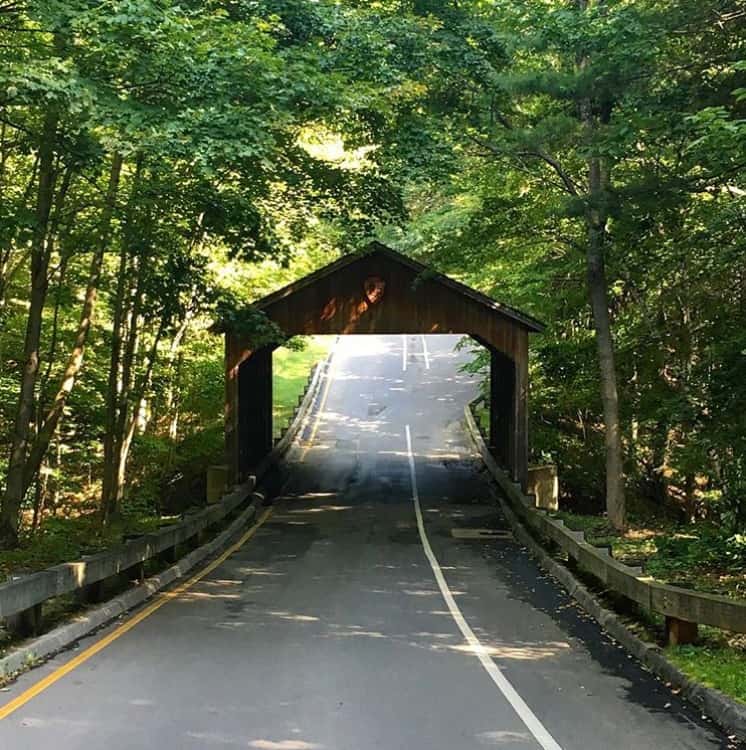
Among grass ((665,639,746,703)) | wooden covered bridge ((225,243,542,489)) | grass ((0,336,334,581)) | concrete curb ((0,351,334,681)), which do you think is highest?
wooden covered bridge ((225,243,542,489))

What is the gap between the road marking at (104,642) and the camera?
6.71 metres

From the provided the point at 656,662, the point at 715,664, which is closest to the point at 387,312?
the point at 656,662

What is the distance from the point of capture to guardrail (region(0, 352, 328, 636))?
26.4ft

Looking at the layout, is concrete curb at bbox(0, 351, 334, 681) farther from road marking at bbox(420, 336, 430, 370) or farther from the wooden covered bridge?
road marking at bbox(420, 336, 430, 370)

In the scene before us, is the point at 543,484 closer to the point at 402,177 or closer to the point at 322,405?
the point at 402,177

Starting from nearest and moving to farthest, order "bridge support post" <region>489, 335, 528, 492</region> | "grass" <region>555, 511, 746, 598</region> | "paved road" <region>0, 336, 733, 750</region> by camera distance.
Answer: "paved road" <region>0, 336, 733, 750</region>, "grass" <region>555, 511, 746, 598</region>, "bridge support post" <region>489, 335, 528, 492</region>

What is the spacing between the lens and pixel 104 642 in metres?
8.95

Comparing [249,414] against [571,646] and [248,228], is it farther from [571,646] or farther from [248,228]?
[571,646]

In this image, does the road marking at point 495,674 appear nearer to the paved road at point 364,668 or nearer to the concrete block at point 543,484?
the paved road at point 364,668

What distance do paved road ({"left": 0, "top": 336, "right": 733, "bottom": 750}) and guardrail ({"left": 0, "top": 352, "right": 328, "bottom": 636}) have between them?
624mm

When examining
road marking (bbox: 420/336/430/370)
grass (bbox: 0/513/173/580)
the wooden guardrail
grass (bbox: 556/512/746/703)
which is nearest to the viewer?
grass (bbox: 556/512/746/703)

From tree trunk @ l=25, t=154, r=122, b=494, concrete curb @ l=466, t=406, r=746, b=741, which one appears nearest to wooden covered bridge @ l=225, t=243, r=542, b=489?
tree trunk @ l=25, t=154, r=122, b=494

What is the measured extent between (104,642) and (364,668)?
2.95 metres

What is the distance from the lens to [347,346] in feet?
187
